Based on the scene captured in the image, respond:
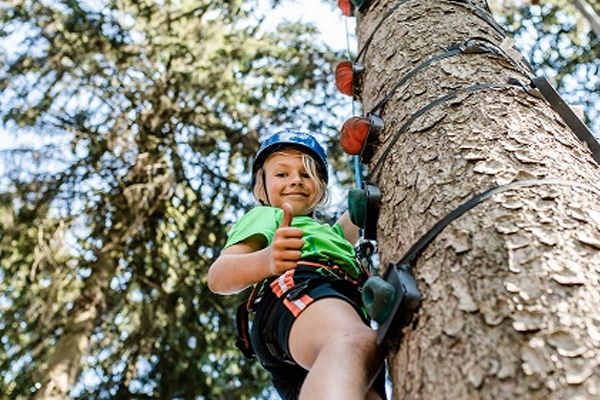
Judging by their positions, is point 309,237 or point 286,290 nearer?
point 286,290

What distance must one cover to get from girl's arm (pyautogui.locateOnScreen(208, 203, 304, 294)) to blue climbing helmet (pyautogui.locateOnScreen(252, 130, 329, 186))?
2.08 ft

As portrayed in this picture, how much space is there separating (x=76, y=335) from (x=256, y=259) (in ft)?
14.9

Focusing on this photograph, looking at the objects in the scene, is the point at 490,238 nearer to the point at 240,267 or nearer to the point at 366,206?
the point at 366,206

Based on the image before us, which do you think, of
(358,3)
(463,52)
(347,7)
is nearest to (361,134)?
(463,52)

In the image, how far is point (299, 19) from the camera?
7.59m

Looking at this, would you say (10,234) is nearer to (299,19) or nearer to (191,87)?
(191,87)

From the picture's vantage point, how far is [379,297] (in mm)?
1422

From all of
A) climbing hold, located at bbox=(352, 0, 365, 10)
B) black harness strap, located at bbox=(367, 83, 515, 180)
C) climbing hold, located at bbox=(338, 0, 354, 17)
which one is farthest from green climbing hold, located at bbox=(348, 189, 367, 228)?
climbing hold, located at bbox=(338, 0, 354, 17)

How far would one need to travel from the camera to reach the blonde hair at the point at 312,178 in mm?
2670

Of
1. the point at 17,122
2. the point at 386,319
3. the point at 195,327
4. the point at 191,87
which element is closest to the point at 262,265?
the point at 386,319

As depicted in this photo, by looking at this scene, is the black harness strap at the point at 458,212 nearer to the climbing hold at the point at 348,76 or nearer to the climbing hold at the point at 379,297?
the climbing hold at the point at 379,297

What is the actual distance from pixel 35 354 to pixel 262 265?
4.98m

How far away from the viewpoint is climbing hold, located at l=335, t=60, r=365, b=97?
9.04ft

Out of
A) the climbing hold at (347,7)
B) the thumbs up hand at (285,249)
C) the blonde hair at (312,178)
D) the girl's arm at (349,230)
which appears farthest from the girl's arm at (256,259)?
the climbing hold at (347,7)
